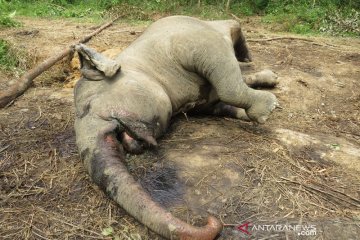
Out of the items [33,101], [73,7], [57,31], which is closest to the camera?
[33,101]

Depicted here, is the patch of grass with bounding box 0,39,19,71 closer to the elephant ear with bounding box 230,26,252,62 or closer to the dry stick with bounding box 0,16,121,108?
the dry stick with bounding box 0,16,121,108

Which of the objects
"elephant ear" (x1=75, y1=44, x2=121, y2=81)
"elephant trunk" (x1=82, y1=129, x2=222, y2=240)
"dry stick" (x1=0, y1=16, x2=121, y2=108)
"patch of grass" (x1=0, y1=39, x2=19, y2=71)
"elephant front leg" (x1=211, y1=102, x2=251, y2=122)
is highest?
"elephant ear" (x1=75, y1=44, x2=121, y2=81)

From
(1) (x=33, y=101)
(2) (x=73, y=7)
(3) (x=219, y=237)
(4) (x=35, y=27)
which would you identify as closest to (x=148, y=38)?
(1) (x=33, y=101)

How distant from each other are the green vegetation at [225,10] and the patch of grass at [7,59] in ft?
7.18

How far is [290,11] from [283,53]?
4015 millimetres

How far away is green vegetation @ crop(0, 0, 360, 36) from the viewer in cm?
872

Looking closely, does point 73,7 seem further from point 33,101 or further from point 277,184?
point 277,184

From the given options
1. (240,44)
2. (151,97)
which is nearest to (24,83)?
(151,97)

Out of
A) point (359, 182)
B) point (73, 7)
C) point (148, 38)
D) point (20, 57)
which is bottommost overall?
point (73, 7)

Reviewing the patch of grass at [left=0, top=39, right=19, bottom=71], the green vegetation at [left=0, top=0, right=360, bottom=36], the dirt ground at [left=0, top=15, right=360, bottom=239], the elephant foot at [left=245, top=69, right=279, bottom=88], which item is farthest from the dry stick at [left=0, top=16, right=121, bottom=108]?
the green vegetation at [left=0, top=0, right=360, bottom=36]

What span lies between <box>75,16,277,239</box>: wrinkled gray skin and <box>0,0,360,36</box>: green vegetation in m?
4.75

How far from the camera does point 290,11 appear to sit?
32.3 feet

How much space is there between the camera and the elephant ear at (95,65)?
3.34 m

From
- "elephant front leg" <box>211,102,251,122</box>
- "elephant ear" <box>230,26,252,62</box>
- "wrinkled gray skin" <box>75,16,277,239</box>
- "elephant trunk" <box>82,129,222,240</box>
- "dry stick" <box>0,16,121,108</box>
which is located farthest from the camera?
"elephant ear" <box>230,26,252,62</box>
